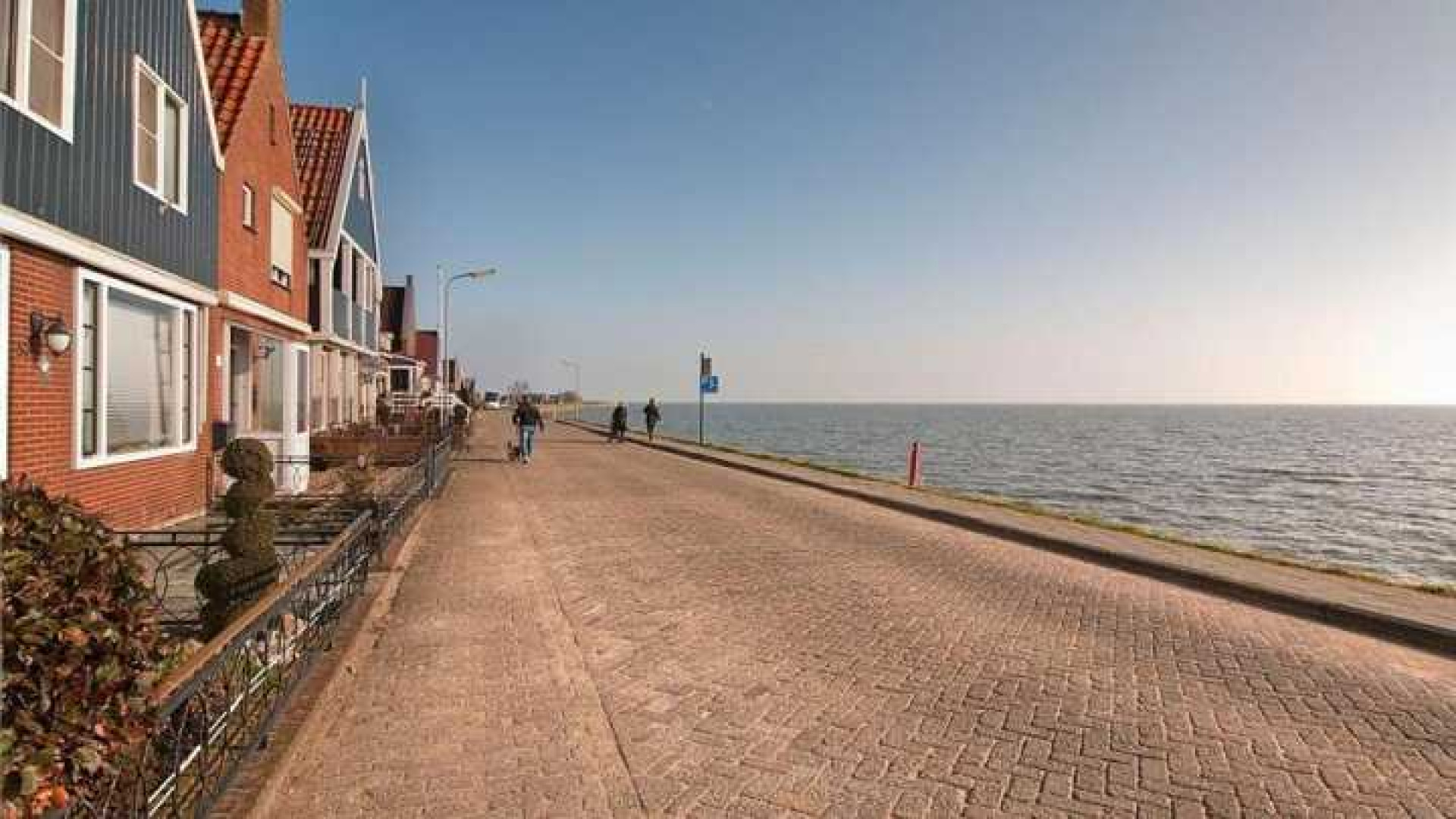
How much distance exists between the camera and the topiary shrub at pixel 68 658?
1967mm

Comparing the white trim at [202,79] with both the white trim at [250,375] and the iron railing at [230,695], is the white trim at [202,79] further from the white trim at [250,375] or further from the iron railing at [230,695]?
the iron railing at [230,695]

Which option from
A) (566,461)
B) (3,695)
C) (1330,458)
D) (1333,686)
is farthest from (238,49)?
(1330,458)

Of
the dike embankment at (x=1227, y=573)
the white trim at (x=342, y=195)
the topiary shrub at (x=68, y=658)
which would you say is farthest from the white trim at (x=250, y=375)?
the dike embankment at (x=1227, y=573)

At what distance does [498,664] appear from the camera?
216 inches

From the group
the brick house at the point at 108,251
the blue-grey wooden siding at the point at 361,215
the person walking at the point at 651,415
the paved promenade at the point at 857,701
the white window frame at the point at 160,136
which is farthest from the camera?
the person walking at the point at 651,415

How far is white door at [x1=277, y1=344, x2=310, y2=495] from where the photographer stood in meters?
13.1

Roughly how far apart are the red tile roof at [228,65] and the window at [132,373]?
3.82 meters

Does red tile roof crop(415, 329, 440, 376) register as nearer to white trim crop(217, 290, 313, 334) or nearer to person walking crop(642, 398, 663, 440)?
person walking crop(642, 398, 663, 440)

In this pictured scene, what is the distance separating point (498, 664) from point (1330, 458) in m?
66.2

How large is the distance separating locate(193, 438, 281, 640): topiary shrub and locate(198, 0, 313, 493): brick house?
6692 millimetres

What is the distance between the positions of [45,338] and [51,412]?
78cm

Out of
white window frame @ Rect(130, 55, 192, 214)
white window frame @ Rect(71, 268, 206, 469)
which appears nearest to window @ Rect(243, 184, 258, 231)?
white window frame @ Rect(130, 55, 192, 214)

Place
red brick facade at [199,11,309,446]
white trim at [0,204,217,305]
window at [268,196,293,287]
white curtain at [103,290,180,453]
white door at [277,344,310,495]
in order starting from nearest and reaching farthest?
white trim at [0,204,217,305]
white curtain at [103,290,180,453]
red brick facade at [199,11,309,446]
white door at [277,344,310,495]
window at [268,196,293,287]

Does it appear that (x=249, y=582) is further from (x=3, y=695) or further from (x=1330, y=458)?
(x=1330, y=458)
